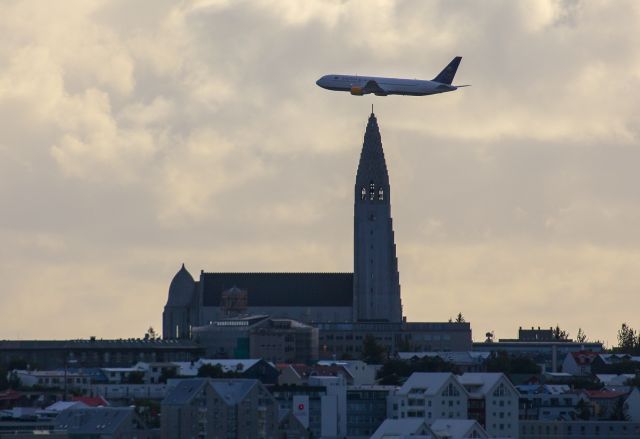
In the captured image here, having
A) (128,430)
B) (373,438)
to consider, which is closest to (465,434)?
(373,438)

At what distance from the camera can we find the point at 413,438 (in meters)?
189

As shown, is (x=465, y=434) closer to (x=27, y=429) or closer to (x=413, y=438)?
(x=413, y=438)

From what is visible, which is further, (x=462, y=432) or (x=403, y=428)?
(x=462, y=432)

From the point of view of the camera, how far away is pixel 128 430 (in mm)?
199875

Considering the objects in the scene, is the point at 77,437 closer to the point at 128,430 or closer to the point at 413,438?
the point at 128,430

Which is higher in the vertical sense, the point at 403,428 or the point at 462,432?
the point at 403,428

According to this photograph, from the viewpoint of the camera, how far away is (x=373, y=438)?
644 feet

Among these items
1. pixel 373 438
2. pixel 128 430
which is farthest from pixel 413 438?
pixel 128 430

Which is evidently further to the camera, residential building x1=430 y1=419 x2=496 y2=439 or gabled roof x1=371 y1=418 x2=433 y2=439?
residential building x1=430 y1=419 x2=496 y2=439

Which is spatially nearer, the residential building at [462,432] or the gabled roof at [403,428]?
the gabled roof at [403,428]

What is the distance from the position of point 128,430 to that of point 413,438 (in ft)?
70.5

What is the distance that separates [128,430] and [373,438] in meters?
16.5

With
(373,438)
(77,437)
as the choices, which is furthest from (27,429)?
(373,438)

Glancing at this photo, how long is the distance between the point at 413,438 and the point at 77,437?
23.0 meters
